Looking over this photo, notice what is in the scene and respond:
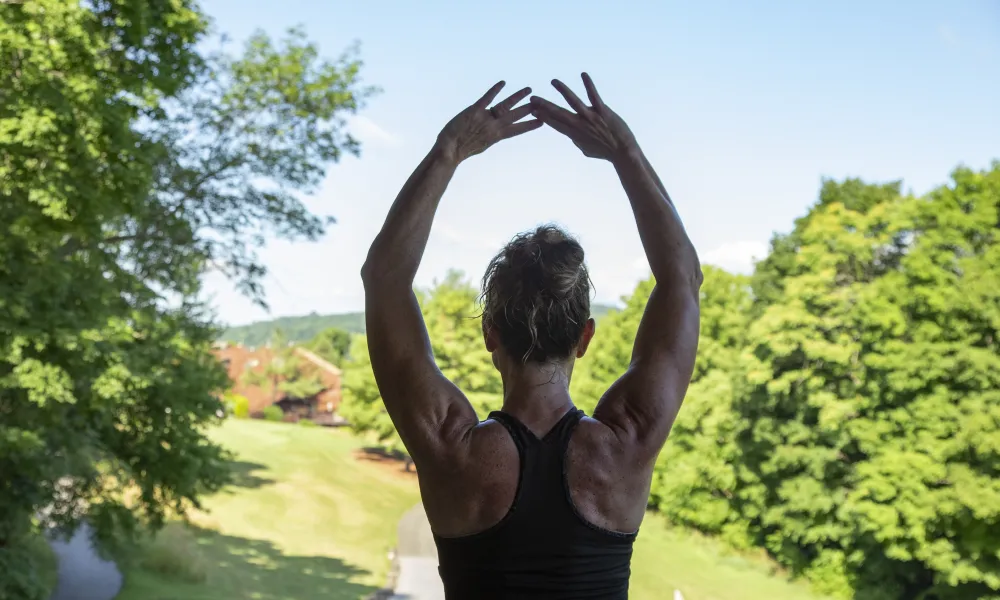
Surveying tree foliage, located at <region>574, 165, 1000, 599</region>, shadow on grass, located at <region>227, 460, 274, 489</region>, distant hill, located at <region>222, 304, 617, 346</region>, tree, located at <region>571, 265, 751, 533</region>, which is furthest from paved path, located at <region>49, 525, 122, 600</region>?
distant hill, located at <region>222, 304, 617, 346</region>

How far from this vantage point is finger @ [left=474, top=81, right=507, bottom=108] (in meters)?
1.12

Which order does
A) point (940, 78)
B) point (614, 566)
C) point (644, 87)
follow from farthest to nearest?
point (940, 78)
point (644, 87)
point (614, 566)

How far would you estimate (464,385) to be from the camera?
20438 mm

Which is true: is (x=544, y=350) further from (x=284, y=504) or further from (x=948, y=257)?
(x=284, y=504)

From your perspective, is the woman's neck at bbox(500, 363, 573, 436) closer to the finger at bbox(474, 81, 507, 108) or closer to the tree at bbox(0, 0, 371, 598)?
the finger at bbox(474, 81, 507, 108)

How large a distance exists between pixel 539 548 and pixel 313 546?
63.1ft

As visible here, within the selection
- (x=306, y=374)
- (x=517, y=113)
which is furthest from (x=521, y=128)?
(x=306, y=374)

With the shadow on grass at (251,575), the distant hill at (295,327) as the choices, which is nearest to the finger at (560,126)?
the shadow on grass at (251,575)

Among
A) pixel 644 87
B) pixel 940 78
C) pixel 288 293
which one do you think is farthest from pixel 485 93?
pixel 940 78

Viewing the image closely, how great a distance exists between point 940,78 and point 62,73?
50.9 ft

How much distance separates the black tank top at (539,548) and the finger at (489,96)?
0.42m

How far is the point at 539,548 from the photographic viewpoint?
878mm

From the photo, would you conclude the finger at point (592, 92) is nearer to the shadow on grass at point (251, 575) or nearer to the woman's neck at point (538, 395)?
the woman's neck at point (538, 395)

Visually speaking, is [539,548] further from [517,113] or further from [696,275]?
[517,113]
